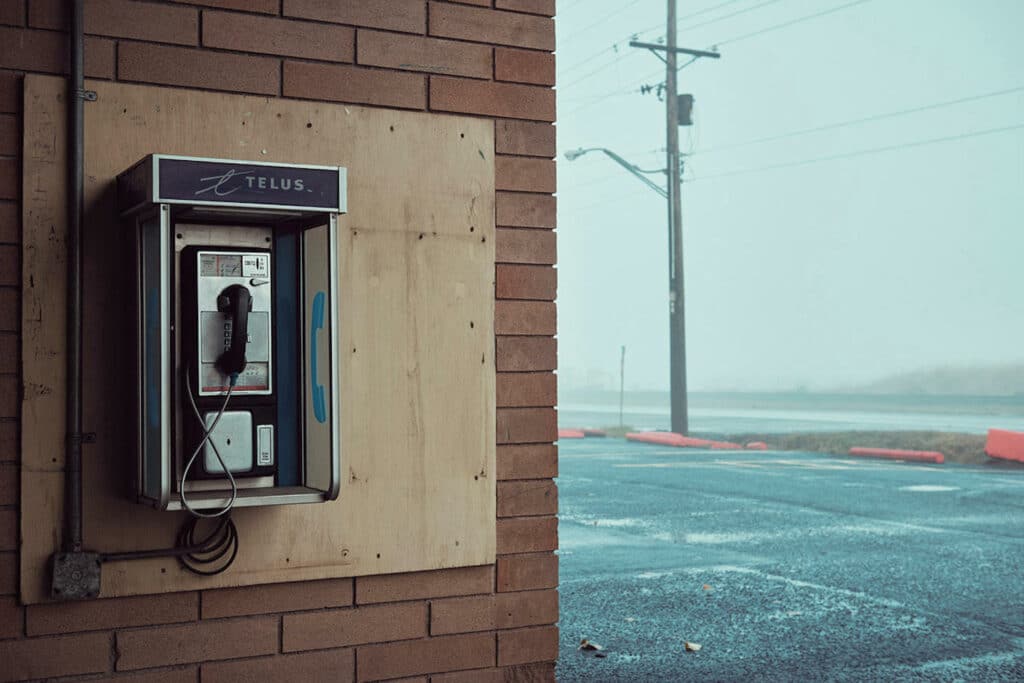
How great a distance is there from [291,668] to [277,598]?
249 mm

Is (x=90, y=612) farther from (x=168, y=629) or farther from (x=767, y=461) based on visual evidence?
(x=767, y=461)

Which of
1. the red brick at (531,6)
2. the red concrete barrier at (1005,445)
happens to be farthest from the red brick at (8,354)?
the red concrete barrier at (1005,445)

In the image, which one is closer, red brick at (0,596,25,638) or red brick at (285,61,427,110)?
red brick at (0,596,25,638)

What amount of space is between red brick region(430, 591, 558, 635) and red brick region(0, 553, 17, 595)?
1.41 m

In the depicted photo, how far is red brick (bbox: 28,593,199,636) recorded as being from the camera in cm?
375

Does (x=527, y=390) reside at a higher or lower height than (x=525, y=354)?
lower

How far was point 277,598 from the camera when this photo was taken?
4.08 metres

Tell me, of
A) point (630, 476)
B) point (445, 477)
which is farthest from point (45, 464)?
point (630, 476)

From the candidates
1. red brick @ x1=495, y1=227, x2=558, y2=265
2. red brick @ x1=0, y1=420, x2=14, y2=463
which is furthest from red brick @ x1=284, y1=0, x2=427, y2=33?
red brick @ x1=0, y1=420, x2=14, y2=463

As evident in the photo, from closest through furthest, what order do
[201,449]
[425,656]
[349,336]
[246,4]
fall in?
1. [201,449]
2. [246,4]
3. [349,336]
4. [425,656]

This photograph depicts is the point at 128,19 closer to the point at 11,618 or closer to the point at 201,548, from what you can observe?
the point at 201,548

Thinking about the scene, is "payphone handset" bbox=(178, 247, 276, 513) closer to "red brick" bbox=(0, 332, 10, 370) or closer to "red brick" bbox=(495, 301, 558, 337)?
"red brick" bbox=(0, 332, 10, 370)

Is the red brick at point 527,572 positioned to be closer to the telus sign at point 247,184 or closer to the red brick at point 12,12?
the telus sign at point 247,184

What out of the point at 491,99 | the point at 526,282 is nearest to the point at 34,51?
the point at 491,99
